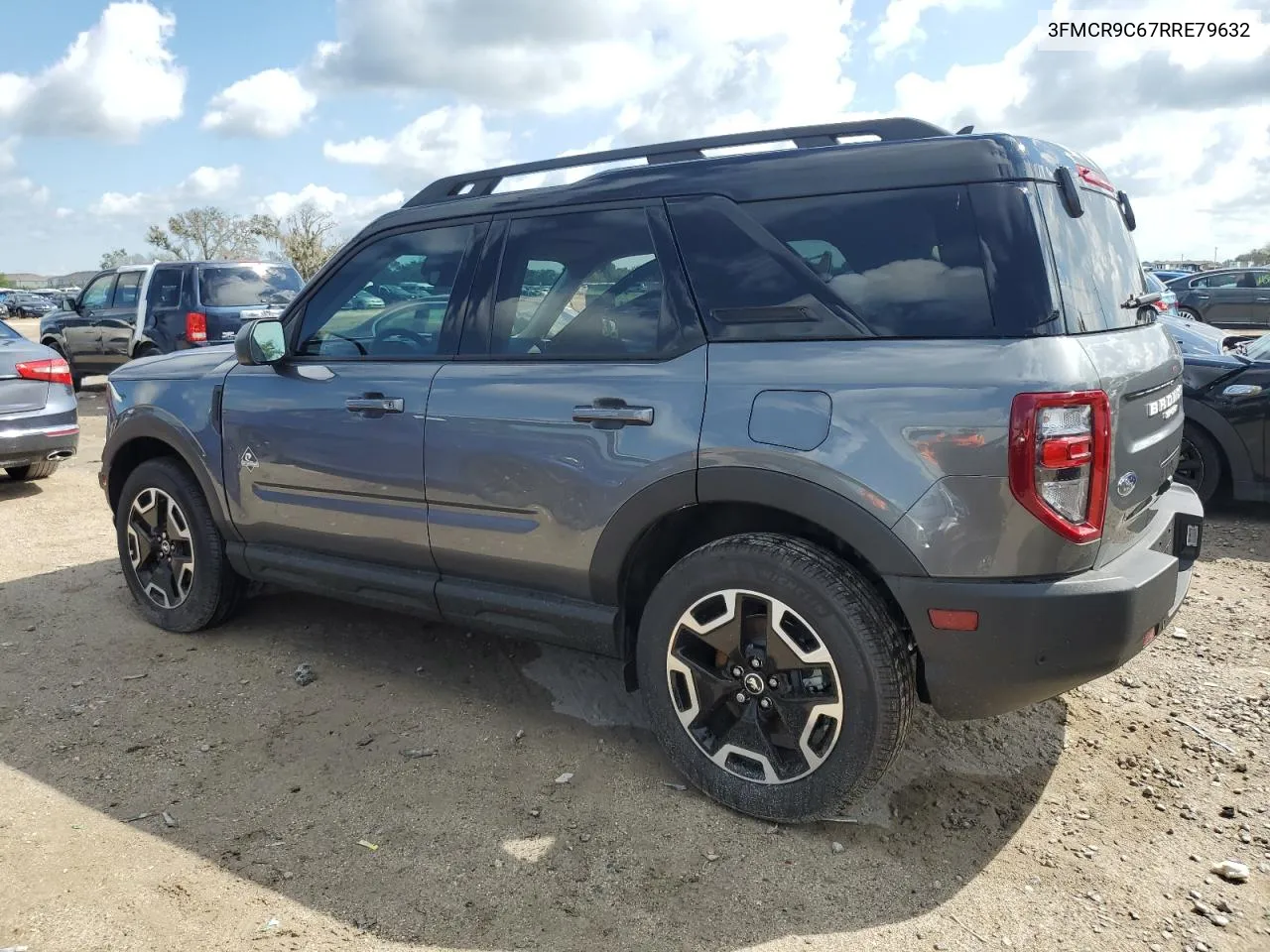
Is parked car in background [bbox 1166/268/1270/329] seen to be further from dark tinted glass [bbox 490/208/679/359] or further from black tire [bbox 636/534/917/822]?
black tire [bbox 636/534/917/822]

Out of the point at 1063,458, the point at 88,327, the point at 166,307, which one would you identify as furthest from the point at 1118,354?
the point at 88,327

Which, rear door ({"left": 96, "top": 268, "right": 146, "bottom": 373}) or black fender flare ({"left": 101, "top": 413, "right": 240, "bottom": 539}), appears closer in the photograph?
black fender flare ({"left": 101, "top": 413, "right": 240, "bottom": 539})

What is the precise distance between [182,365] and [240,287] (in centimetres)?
791

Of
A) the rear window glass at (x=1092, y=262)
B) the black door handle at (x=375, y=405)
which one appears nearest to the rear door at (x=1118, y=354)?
the rear window glass at (x=1092, y=262)

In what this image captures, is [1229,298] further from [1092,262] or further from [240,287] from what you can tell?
[1092,262]

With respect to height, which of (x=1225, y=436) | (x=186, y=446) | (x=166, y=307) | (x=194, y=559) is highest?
(x=166, y=307)

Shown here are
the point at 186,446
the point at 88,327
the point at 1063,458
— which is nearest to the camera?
the point at 1063,458

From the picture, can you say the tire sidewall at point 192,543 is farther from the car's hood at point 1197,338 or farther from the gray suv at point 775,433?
the car's hood at point 1197,338

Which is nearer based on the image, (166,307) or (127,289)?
(166,307)

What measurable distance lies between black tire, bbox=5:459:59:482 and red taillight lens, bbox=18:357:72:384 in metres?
0.77

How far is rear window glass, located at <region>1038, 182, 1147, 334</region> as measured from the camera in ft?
8.68

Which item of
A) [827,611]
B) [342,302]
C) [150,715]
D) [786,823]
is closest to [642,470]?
[827,611]

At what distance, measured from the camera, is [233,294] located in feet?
38.5

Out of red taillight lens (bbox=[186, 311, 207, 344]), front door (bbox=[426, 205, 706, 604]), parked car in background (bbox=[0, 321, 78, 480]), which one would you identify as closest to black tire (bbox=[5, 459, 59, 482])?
parked car in background (bbox=[0, 321, 78, 480])
